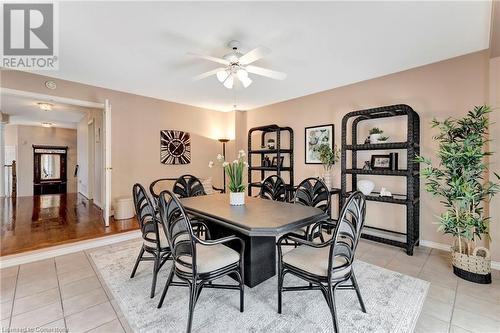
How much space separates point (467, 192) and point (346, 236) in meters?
1.63

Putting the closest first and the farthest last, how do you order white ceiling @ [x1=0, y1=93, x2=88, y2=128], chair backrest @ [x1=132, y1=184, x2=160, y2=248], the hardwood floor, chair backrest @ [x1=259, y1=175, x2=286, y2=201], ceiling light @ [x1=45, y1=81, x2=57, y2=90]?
1. chair backrest @ [x1=132, y1=184, x2=160, y2=248]
2. the hardwood floor
3. chair backrest @ [x1=259, y1=175, x2=286, y2=201]
4. ceiling light @ [x1=45, y1=81, x2=57, y2=90]
5. white ceiling @ [x1=0, y1=93, x2=88, y2=128]

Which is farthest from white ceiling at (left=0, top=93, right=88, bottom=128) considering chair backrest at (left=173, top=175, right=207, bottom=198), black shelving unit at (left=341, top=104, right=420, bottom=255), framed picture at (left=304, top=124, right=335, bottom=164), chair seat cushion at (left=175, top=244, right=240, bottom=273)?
black shelving unit at (left=341, top=104, right=420, bottom=255)

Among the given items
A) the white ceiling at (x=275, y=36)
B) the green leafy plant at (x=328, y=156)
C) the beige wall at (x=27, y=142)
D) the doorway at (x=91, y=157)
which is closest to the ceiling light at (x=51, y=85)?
the white ceiling at (x=275, y=36)

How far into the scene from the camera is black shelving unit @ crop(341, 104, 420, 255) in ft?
9.94

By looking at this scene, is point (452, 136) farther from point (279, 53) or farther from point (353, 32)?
point (279, 53)

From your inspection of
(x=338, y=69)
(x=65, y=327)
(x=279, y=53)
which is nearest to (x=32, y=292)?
(x=65, y=327)

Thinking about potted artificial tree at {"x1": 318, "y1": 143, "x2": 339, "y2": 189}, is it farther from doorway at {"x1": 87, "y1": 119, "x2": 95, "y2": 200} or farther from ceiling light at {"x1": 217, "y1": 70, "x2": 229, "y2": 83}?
doorway at {"x1": 87, "y1": 119, "x2": 95, "y2": 200}

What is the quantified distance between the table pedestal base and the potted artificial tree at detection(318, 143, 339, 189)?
82.1 inches

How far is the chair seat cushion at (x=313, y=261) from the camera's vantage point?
5.75ft

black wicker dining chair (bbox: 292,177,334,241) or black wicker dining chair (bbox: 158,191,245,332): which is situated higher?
black wicker dining chair (bbox: 292,177,334,241)

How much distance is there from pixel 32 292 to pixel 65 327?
32.3 inches

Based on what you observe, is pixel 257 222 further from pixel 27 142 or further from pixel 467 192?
pixel 27 142

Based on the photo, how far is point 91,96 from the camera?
13.7ft

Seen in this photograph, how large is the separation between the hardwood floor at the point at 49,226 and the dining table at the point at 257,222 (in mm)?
2032
